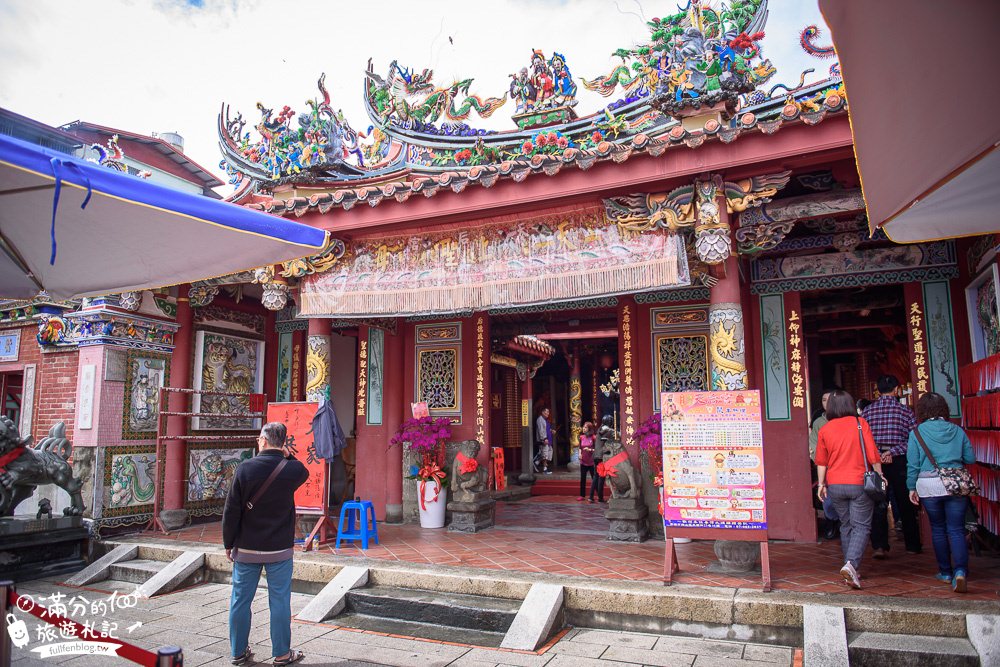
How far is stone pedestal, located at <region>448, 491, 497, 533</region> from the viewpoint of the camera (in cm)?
787

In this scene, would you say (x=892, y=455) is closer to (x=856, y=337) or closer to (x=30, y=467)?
(x=856, y=337)

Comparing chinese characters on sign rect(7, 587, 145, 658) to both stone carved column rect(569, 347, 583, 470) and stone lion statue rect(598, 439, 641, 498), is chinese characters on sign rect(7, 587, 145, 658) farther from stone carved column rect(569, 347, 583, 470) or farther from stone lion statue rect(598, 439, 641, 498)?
stone carved column rect(569, 347, 583, 470)

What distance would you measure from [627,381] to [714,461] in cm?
287

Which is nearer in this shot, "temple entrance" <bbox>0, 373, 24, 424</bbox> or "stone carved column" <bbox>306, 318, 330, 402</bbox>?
"stone carved column" <bbox>306, 318, 330, 402</bbox>

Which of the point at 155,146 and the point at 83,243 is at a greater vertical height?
the point at 155,146

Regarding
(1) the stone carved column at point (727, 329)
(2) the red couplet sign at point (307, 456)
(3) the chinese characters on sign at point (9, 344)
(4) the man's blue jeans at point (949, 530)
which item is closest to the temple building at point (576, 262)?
(1) the stone carved column at point (727, 329)

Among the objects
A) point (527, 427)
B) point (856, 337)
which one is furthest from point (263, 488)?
point (856, 337)

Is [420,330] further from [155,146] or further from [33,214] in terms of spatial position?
[155,146]

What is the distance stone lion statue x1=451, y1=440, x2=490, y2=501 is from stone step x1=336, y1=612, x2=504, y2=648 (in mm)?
2787

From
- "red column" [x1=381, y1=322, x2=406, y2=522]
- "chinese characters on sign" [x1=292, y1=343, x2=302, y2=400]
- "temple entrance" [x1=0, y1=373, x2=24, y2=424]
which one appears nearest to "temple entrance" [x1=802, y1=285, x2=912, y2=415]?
"red column" [x1=381, y1=322, x2=406, y2=522]

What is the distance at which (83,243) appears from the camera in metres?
3.32

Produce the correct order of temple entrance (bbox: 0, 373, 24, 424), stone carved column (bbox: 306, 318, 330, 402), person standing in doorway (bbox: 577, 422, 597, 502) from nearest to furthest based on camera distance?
1. stone carved column (bbox: 306, 318, 330, 402)
2. temple entrance (bbox: 0, 373, 24, 424)
3. person standing in doorway (bbox: 577, 422, 597, 502)

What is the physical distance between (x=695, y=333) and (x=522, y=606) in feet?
13.5

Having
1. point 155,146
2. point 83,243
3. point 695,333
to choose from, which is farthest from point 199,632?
point 155,146
